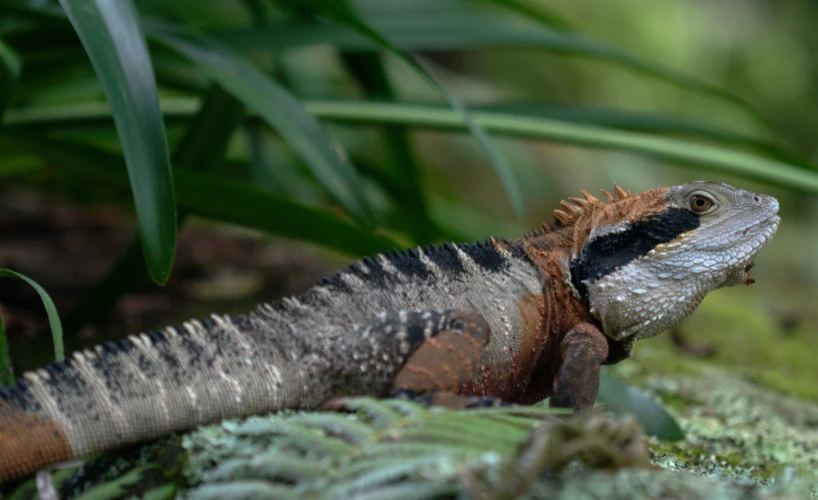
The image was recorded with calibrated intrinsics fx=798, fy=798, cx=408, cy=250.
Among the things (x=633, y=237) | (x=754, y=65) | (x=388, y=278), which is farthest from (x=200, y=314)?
(x=754, y=65)

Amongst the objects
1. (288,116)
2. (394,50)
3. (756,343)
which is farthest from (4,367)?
(756,343)

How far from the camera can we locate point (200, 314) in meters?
5.11

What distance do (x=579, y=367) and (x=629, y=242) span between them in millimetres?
557

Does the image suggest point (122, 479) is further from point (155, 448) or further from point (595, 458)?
point (595, 458)

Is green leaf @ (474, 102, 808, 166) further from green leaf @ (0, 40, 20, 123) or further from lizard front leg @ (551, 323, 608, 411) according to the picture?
green leaf @ (0, 40, 20, 123)

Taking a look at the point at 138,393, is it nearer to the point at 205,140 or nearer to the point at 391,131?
the point at 205,140

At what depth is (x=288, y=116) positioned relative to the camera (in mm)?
3990

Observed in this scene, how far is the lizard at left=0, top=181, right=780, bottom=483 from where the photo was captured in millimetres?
2318

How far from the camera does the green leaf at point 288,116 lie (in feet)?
12.9

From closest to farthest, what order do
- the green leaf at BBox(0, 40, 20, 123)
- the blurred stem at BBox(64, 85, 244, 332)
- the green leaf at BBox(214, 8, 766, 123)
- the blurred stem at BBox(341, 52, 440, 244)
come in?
the green leaf at BBox(0, 40, 20, 123), the blurred stem at BBox(64, 85, 244, 332), the green leaf at BBox(214, 8, 766, 123), the blurred stem at BBox(341, 52, 440, 244)

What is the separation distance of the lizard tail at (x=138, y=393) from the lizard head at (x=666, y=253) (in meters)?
1.19

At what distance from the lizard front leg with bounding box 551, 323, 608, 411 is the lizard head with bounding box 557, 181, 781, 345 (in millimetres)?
116

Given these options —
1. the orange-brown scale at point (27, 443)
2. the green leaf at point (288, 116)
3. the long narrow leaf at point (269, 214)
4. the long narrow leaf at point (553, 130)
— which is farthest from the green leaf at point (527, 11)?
the orange-brown scale at point (27, 443)

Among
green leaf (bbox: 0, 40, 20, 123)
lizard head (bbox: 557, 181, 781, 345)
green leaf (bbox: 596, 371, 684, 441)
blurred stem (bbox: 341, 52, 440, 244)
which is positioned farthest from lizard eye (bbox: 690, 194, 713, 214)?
green leaf (bbox: 0, 40, 20, 123)
